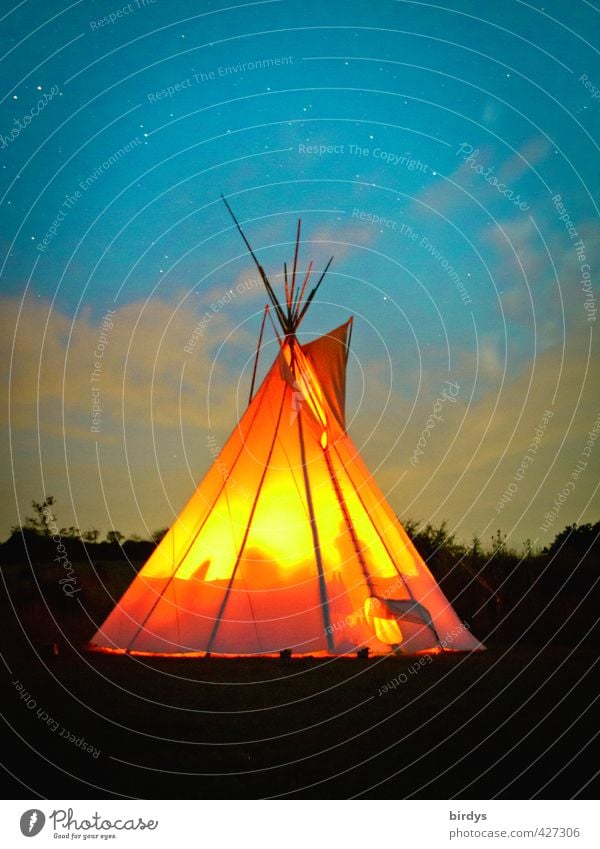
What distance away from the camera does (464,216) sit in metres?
13.4

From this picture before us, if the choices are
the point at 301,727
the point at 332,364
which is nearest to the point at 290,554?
the point at 332,364

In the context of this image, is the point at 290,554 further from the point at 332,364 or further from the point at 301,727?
the point at 301,727

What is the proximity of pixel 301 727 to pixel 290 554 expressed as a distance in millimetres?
4417

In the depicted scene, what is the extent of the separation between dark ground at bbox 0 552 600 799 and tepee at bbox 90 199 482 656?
479mm

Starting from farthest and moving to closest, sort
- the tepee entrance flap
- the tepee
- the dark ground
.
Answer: the tepee entrance flap < the tepee < the dark ground

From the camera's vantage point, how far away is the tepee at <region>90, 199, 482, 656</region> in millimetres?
11695

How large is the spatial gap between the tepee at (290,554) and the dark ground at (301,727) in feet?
1.57

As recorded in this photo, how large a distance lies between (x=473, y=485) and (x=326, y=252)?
8.34 m

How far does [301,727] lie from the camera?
312 inches

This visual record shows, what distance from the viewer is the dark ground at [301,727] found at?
610 centimetres

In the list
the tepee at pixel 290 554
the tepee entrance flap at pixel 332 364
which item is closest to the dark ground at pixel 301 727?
the tepee at pixel 290 554

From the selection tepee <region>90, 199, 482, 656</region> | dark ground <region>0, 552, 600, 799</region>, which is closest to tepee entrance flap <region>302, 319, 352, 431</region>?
tepee <region>90, 199, 482, 656</region>

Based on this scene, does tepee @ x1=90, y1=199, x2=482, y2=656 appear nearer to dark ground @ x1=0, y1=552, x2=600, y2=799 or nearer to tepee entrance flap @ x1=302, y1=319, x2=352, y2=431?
tepee entrance flap @ x1=302, y1=319, x2=352, y2=431
